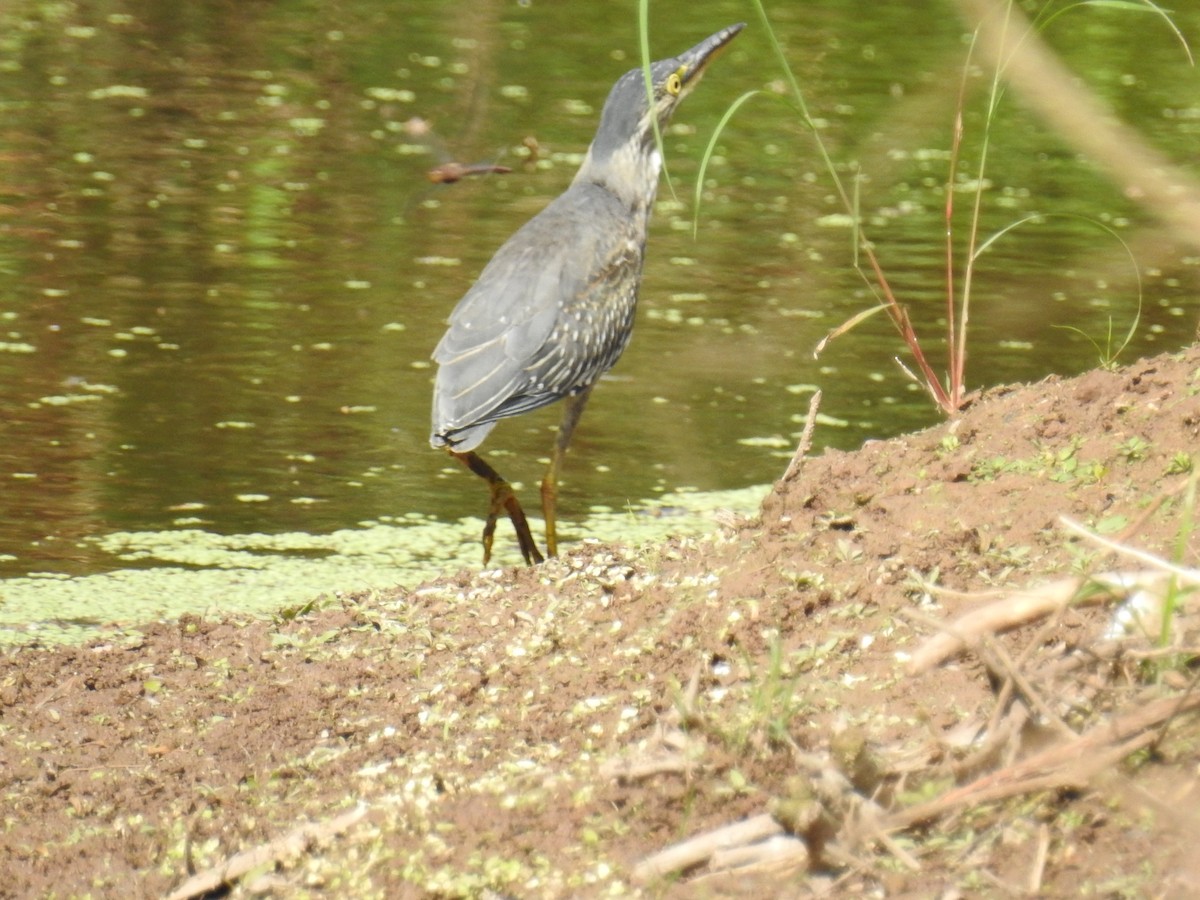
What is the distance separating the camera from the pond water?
16.6 feet

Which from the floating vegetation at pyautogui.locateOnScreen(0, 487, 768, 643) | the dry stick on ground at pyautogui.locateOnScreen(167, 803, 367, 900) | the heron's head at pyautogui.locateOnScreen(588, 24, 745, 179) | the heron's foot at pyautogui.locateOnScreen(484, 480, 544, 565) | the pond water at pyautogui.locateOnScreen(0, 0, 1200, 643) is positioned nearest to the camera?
the dry stick on ground at pyautogui.locateOnScreen(167, 803, 367, 900)

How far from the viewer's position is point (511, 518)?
4727 millimetres

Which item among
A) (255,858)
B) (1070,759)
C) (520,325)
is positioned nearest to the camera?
(1070,759)

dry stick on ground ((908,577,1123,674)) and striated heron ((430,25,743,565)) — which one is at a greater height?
dry stick on ground ((908,577,1123,674))

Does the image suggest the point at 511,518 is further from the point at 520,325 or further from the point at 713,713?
the point at 713,713

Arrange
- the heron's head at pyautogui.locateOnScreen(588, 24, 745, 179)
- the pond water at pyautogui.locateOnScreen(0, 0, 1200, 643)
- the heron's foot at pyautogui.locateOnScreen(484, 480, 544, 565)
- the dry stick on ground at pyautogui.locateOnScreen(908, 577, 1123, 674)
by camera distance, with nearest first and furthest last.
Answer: the dry stick on ground at pyautogui.locateOnScreen(908, 577, 1123, 674)
the heron's foot at pyautogui.locateOnScreen(484, 480, 544, 565)
the pond water at pyautogui.locateOnScreen(0, 0, 1200, 643)
the heron's head at pyautogui.locateOnScreen(588, 24, 745, 179)

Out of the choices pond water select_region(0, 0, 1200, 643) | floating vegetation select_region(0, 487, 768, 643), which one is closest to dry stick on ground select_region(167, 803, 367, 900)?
pond water select_region(0, 0, 1200, 643)

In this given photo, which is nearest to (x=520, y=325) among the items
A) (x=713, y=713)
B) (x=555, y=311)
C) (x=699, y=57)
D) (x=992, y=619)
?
(x=555, y=311)

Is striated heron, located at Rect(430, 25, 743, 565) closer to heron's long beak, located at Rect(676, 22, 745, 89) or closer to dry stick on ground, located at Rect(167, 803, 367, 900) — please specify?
heron's long beak, located at Rect(676, 22, 745, 89)

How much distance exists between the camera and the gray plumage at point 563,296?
4754mm

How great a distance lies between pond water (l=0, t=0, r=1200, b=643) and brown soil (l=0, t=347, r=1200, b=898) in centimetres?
61

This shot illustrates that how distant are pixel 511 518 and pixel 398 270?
2892mm

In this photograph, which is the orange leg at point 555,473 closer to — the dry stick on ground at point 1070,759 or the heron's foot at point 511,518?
the heron's foot at point 511,518

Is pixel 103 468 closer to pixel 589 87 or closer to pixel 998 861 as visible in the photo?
Result: pixel 998 861
